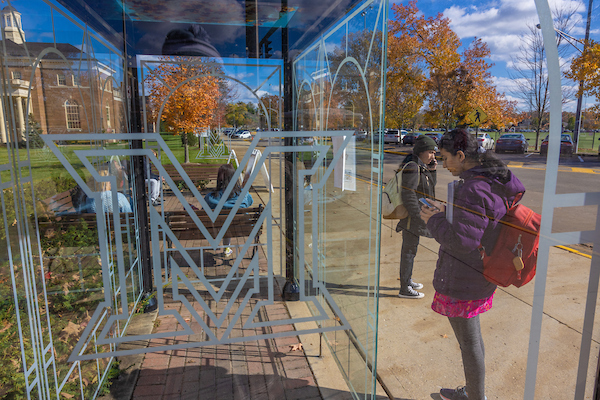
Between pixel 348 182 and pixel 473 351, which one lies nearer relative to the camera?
pixel 473 351

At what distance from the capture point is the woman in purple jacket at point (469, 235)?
176 centimetres

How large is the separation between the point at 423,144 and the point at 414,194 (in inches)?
31.0

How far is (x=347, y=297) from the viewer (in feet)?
8.44

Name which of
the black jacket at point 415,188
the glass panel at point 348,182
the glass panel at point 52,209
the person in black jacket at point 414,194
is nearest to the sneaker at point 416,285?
the person in black jacket at point 414,194

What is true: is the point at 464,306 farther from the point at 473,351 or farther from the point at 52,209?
the point at 52,209

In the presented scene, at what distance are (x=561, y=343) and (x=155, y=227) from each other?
211 cm

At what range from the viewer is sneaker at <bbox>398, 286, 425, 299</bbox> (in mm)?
3766

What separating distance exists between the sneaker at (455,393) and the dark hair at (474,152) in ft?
4.58

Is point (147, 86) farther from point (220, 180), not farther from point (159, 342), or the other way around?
point (159, 342)

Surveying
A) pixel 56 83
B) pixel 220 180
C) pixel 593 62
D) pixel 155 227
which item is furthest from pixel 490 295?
pixel 56 83

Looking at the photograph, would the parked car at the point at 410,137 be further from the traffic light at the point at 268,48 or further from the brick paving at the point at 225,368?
the traffic light at the point at 268,48

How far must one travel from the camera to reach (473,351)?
2203 mm

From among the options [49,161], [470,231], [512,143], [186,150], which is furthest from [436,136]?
[49,161]

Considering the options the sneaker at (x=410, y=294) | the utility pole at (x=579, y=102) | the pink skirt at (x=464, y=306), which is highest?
the utility pole at (x=579, y=102)
